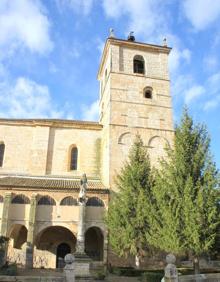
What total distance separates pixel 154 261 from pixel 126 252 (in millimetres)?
2959

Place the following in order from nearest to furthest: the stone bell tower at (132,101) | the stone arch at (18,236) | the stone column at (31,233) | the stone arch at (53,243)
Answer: the stone column at (31,233) < the stone arch at (18,236) < the stone arch at (53,243) < the stone bell tower at (132,101)

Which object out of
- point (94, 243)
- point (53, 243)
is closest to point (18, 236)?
point (53, 243)

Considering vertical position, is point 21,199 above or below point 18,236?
above

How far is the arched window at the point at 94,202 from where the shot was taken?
82.4 feet

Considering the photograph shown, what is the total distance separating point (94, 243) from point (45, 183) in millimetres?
6522

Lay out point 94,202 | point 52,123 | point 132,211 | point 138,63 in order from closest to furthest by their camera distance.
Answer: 1. point 132,211
2. point 94,202
3. point 52,123
4. point 138,63

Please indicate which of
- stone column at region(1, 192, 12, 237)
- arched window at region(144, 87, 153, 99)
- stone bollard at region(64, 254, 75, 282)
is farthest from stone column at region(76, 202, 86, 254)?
arched window at region(144, 87, 153, 99)

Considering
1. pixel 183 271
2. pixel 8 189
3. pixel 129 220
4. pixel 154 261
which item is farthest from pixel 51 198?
pixel 183 271

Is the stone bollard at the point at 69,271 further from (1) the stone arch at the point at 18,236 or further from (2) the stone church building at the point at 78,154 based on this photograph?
(1) the stone arch at the point at 18,236

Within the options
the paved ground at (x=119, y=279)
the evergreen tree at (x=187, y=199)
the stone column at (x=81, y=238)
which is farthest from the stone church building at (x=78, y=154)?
the evergreen tree at (x=187, y=199)

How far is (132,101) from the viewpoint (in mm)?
30359

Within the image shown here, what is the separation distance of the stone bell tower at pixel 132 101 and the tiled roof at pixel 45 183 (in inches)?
51.3

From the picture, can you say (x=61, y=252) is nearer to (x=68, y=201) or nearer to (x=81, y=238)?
(x=68, y=201)

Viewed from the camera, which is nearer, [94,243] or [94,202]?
[94,202]
